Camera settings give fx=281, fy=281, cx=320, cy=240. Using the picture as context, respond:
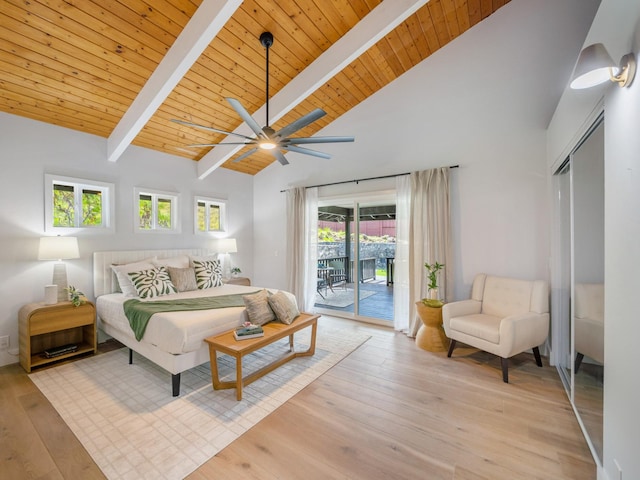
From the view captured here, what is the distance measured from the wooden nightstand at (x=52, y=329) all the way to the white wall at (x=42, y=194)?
244mm

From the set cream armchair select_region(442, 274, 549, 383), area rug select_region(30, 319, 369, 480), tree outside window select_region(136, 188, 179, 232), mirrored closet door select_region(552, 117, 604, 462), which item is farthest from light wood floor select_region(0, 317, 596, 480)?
tree outside window select_region(136, 188, 179, 232)

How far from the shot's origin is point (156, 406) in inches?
92.4

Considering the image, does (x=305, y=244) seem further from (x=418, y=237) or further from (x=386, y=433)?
(x=386, y=433)

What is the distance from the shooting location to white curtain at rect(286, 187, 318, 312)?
5.19 metres

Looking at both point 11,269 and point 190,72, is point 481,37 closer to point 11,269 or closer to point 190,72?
point 190,72

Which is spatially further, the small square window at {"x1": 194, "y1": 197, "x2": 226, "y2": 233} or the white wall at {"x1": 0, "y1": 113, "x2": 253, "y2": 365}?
the small square window at {"x1": 194, "y1": 197, "x2": 226, "y2": 233}

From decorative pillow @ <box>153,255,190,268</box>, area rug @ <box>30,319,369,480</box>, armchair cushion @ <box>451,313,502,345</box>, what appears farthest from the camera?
decorative pillow @ <box>153,255,190,268</box>

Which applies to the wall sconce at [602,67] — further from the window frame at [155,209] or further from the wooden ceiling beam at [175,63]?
the window frame at [155,209]

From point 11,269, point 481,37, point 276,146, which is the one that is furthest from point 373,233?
point 11,269

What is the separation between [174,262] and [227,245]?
1.10 metres

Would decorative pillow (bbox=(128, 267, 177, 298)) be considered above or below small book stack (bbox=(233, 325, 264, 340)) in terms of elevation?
above

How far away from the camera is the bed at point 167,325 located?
98.6 inches

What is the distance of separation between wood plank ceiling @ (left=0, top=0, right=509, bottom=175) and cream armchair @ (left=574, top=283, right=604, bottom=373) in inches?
130

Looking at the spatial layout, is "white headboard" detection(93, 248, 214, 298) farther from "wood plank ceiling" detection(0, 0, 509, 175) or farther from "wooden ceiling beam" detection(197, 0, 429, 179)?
"wooden ceiling beam" detection(197, 0, 429, 179)
